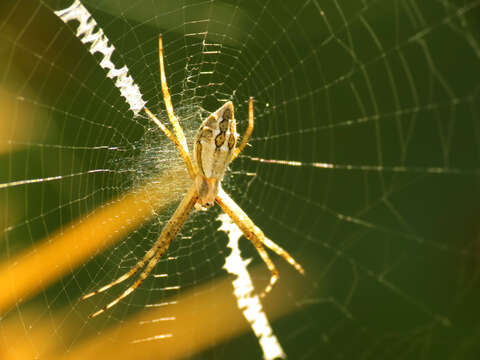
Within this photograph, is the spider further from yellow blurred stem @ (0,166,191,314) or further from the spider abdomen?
yellow blurred stem @ (0,166,191,314)

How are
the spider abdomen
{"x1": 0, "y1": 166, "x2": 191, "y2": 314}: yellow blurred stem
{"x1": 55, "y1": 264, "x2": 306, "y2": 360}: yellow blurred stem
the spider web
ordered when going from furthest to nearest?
{"x1": 55, "y1": 264, "x2": 306, "y2": 360}: yellow blurred stem < the spider web < {"x1": 0, "y1": 166, "x2": 191, "y2": 314}: yellow blurred stem < the spider abdomen

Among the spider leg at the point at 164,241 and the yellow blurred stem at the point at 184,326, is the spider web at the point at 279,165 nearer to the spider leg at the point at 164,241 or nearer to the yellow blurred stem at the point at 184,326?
the yellow blurred stem at the point at 184,326

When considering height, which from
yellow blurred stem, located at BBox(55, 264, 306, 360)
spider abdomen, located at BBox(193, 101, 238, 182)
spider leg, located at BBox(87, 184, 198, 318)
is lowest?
yellow blurred stem, located at BBox(55, 264, 306, 360)

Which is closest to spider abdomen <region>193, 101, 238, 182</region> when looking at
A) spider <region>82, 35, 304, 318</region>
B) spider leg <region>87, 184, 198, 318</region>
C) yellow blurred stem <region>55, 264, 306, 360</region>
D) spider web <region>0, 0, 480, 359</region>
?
spider <region>82, 35, 304, 318</region>

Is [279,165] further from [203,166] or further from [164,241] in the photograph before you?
[164,241]

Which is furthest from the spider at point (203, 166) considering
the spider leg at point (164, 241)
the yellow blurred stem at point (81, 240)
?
the yellow blurred stem at point (81, 240)

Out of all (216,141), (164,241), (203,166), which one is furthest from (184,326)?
(216,141)
